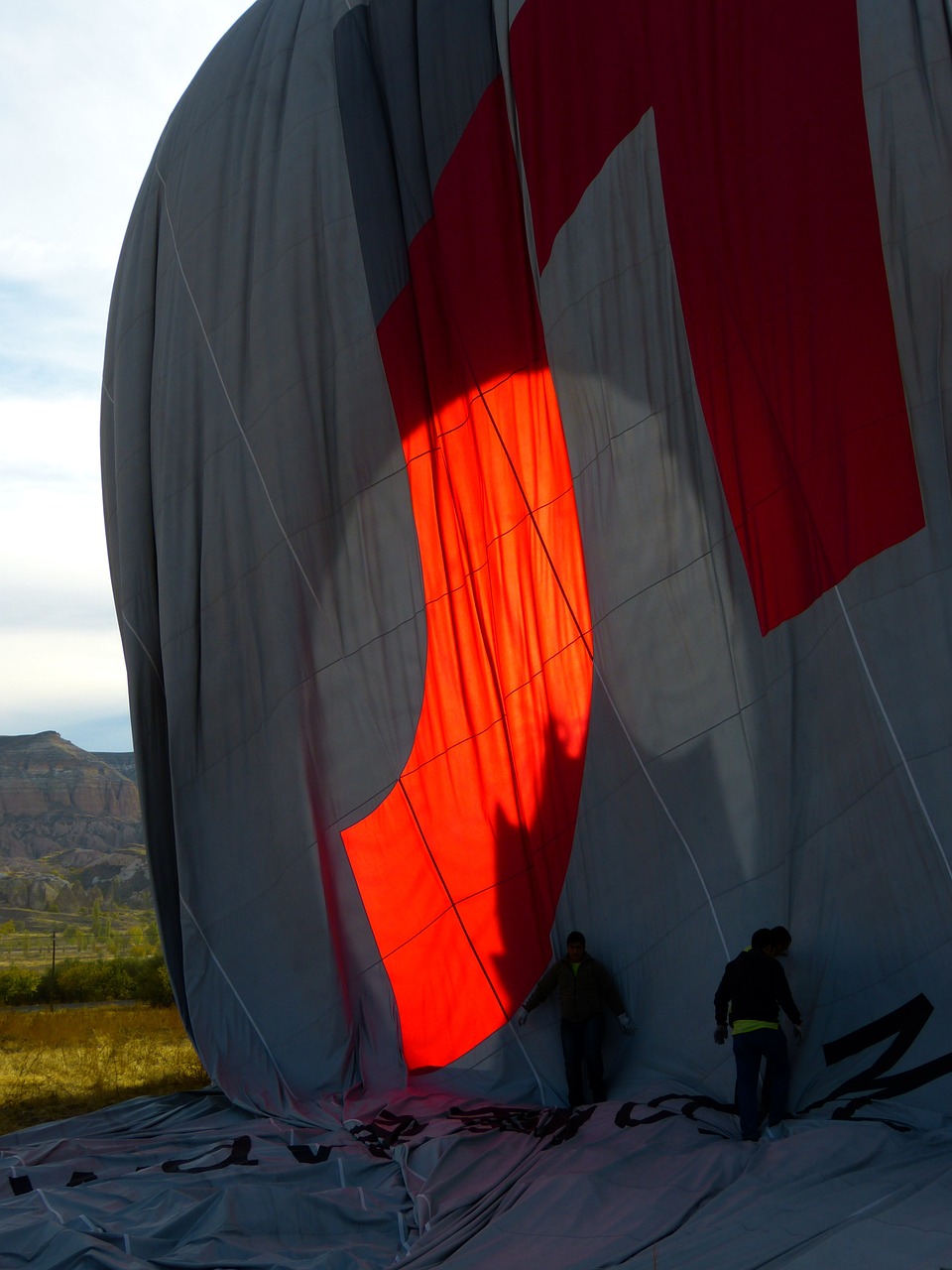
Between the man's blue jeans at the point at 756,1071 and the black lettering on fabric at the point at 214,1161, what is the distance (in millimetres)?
2121

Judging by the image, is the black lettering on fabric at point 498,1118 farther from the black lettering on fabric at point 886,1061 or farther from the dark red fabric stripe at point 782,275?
the dark red fabric stripe at point 782,275

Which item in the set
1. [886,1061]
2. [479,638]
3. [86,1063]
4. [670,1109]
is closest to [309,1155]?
[670,1109]

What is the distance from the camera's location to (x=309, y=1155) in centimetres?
500

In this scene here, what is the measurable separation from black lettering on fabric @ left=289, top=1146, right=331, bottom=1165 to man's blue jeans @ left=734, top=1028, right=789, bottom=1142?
71.0 inches

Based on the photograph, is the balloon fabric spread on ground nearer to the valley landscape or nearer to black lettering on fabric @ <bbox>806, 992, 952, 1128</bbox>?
black lettering on fabric @ <bbox>806, 992, 952, 1128</bbox>

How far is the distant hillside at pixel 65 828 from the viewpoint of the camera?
1120 inches

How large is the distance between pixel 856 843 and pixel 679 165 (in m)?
3.20

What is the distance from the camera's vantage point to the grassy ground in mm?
6484

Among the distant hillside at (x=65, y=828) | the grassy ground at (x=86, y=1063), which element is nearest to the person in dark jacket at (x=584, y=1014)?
the grassy ground at (x=86, y=1063)

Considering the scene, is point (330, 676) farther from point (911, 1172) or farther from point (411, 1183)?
point (911, 1172)

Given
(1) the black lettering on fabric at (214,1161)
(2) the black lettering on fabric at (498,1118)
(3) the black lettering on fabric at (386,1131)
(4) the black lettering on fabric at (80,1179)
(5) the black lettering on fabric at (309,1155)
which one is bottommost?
(2) the black lettering on fabric at (498,1118)

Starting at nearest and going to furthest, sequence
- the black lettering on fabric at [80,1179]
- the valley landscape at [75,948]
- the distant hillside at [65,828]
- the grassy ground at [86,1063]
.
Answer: the black lettering on fabric at [80,1179], the grassy ground at [86,1063], the valley landscape at [75,948], the distant hillside at [65,828]

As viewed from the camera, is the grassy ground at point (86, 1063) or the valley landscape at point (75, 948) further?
the valley landscape at point (75, 948)

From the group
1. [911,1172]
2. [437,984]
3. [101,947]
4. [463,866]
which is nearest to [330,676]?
[463,866]
